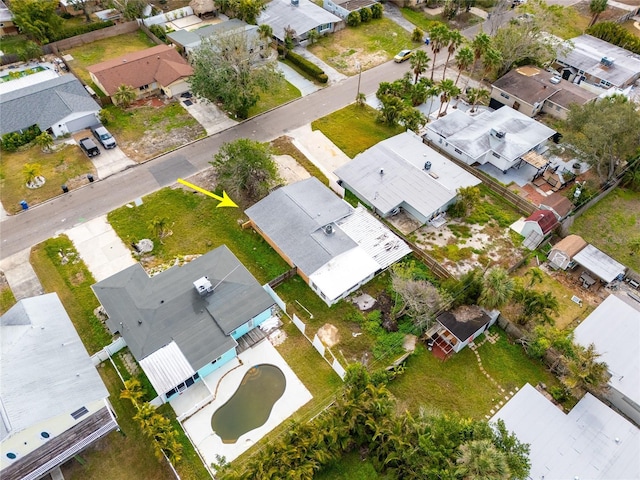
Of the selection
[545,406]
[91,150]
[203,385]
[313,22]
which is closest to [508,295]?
[545,406]

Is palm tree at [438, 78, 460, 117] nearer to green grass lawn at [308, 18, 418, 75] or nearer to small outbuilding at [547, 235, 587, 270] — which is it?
green grass lawn at [308, 18, 418, 75]

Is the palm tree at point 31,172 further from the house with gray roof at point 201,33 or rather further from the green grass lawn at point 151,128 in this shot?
the house with gray roof at point 201,33

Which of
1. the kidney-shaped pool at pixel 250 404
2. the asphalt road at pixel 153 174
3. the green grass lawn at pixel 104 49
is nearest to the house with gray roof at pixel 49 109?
the green grass lawn at pixel 104 49

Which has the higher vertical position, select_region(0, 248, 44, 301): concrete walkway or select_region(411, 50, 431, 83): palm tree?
select_region(411, 50, 431, 83): palm tree

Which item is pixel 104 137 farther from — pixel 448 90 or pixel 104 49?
pixel 448 90

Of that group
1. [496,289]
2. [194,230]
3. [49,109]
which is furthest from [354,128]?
[49,109]

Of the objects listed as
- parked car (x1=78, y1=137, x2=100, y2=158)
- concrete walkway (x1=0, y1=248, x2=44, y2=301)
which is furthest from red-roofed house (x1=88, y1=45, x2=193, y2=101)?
concrete walkway (x1=0, y1=248, x2=44, y2=301)
